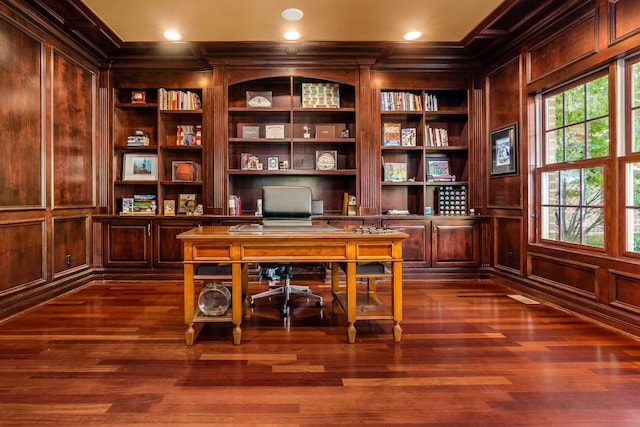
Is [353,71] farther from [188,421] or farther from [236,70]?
[188,421]

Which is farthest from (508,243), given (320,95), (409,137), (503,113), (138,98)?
(138,98)

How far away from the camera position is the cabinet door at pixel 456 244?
459 cm

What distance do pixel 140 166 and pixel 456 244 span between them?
4.07 meters

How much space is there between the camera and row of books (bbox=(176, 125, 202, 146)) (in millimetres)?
4719

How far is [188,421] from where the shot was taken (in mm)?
1638

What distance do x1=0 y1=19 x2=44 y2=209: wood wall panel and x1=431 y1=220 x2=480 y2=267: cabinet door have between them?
420 centimetres

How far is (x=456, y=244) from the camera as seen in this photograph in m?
4.61

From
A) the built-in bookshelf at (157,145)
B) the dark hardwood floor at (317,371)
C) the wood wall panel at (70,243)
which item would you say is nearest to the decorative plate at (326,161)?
the built-in bookshelf at (157,145)

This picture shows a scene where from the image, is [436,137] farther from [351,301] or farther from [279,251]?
[279,251]

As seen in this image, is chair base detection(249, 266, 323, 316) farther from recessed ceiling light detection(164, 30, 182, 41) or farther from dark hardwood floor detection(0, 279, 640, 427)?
recessed ceiling light detection(164, 30, 182, 41)

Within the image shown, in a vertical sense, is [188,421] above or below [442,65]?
below

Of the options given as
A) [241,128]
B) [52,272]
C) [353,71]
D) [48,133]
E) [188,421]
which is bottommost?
[188,421]

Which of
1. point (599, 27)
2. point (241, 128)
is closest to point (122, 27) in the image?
point (241, 128)

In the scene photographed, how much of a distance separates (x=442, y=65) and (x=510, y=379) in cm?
385
